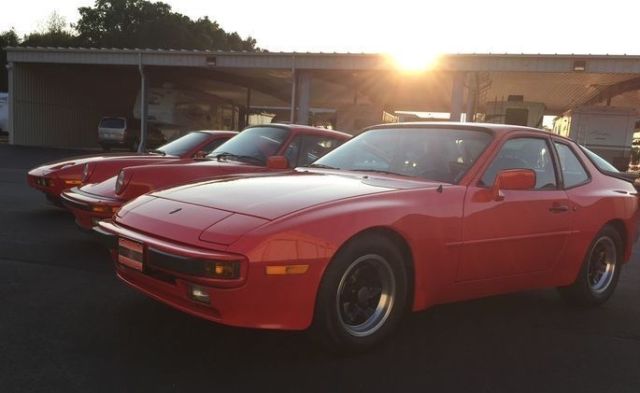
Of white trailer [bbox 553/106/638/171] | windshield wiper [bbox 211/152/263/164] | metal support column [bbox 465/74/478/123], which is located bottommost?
windshield wiper [bbox 211/152/263/164]

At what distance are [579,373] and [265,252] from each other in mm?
1886

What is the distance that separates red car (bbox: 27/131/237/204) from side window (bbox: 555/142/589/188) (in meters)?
3.89

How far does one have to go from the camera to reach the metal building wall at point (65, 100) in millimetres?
24844

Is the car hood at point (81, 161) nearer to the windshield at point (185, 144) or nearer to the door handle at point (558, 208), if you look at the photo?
the windshield at point (185, 144)

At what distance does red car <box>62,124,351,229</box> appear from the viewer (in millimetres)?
5305

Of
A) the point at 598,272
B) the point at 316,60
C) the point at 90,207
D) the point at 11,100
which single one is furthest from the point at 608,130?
the point at 11,100

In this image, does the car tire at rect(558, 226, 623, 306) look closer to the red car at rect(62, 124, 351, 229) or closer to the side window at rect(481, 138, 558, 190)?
the side window at rect(481, 138, 558, 190)

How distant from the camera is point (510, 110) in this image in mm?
21875

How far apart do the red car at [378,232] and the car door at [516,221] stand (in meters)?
0.01

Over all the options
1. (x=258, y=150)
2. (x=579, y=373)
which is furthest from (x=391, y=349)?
(x=258, y=150)

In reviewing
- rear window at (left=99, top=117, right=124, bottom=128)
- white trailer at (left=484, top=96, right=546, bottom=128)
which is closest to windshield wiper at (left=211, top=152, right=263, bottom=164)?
white trailer at (left=484, top=96, right=546, bottom=128)

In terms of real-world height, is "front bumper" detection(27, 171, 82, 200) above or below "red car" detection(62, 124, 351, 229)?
below

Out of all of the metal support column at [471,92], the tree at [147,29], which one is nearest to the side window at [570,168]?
the metal support column at [471,92]

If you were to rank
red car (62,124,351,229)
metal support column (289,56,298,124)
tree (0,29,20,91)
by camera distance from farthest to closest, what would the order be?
tree (0,29,20,91) < metal support column (289,56,298,124) < red car (62,124,351,229)
